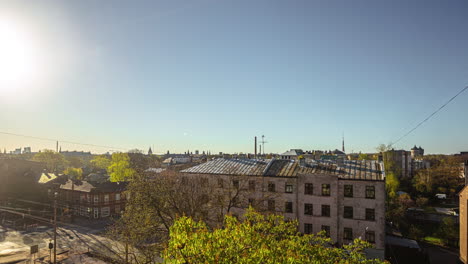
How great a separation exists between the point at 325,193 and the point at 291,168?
5.82 m

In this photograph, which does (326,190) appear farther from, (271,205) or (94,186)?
(94,186)

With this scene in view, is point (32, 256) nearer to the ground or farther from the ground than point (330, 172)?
nearer to the ground

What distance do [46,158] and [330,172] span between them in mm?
113196

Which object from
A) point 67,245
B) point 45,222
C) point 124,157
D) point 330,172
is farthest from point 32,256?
point 124,157

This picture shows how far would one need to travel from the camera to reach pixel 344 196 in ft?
100

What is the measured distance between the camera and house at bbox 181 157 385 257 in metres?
29.1

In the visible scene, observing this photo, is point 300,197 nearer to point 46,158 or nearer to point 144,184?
point 144,184

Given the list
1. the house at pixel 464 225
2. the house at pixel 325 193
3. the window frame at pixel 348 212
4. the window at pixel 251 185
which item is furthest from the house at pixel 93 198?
the house at pixel 464 225

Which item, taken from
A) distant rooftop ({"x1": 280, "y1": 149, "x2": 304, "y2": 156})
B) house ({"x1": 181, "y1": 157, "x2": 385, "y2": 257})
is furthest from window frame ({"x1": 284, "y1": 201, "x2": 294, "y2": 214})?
distant rooftop ({"x1": 280, "y1": 149, "x2": 304, "y2": 156})

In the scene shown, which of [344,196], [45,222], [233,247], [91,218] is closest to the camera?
[233,247]

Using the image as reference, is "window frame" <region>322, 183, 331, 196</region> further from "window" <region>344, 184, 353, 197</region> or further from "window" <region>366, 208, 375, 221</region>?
"window" <region>366, 208, 375, 221</region>

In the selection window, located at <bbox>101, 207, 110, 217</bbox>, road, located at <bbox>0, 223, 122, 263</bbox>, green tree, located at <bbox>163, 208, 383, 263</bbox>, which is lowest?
road, located at <bbox>0, 223, 122, 263</bbox>

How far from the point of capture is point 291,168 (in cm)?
3534

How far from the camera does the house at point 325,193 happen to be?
29125 millimetres
